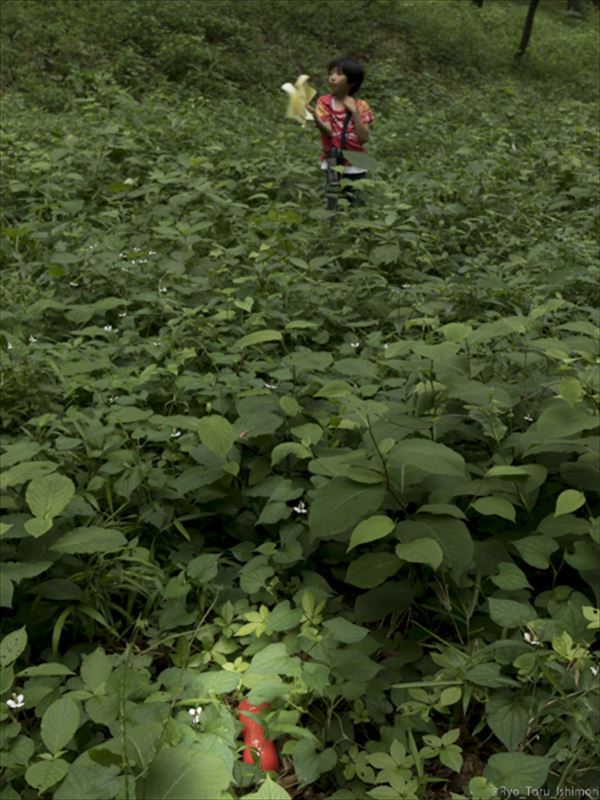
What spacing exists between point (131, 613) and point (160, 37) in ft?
35.8

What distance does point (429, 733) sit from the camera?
1852 millimetres

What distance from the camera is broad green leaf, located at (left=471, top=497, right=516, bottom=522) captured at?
2070mm

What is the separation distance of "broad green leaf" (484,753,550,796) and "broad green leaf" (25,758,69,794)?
2.96ft

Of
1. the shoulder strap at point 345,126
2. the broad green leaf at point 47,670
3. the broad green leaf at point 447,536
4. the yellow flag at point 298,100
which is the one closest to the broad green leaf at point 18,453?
the broad green leaf at point 47,670

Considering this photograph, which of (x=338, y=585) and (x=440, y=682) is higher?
(x=440, y=682)

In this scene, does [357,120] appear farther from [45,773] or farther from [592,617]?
[45,773]

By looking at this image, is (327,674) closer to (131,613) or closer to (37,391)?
(131,613)

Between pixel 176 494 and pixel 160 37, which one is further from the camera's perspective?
pixel 160 37

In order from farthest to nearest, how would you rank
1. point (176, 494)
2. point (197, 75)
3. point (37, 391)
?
A: point (197, 75), point (37, 391), point (176, 494)

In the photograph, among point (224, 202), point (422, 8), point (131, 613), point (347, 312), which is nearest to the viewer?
point (131, 613)

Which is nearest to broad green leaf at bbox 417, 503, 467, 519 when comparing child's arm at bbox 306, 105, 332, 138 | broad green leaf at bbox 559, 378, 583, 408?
broad green leaf at bbox 559, 378, 583, 408

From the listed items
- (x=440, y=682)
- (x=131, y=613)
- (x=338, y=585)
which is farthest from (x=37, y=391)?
(x=440, y=682)

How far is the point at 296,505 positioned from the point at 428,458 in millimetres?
620

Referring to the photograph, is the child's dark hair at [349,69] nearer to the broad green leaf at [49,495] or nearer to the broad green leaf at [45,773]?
the broad green leaf at [49,495]
